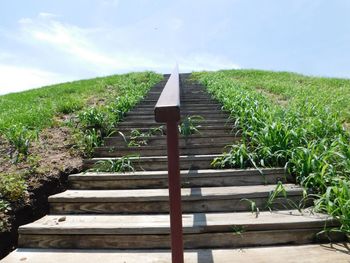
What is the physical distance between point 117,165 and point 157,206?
38.0 inches

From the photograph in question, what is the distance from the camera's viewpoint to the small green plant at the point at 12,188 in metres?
3.20

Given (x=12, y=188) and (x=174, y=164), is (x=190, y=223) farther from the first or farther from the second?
(x=12, y=188)

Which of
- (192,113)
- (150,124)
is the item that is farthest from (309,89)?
(150,124)

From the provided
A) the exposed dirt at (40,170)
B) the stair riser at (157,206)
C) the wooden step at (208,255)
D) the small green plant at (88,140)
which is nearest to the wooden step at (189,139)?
Result: the small green plant at (88,140)

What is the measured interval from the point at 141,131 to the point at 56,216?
87.2 inches

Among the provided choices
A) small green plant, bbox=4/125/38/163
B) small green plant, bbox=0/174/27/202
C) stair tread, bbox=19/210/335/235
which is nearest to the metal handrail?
stair tread, bbox=19/210/335/235

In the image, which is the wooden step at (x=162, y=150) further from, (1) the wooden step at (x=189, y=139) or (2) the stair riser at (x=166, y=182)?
(2) the stair riser at (x=166, y=182)

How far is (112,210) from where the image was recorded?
10.6 ft

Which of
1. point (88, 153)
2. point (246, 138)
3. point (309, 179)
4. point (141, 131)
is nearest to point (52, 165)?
point (88, 153)

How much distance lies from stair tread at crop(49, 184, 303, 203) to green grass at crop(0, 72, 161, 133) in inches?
87.6

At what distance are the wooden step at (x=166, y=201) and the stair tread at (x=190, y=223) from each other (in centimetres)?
12

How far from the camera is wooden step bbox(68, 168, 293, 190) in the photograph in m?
3.55

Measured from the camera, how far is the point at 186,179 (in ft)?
11.8

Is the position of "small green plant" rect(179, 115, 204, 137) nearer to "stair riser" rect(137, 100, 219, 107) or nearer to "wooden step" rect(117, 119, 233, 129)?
"wooden step" rect(117, 119, 233, 129)
